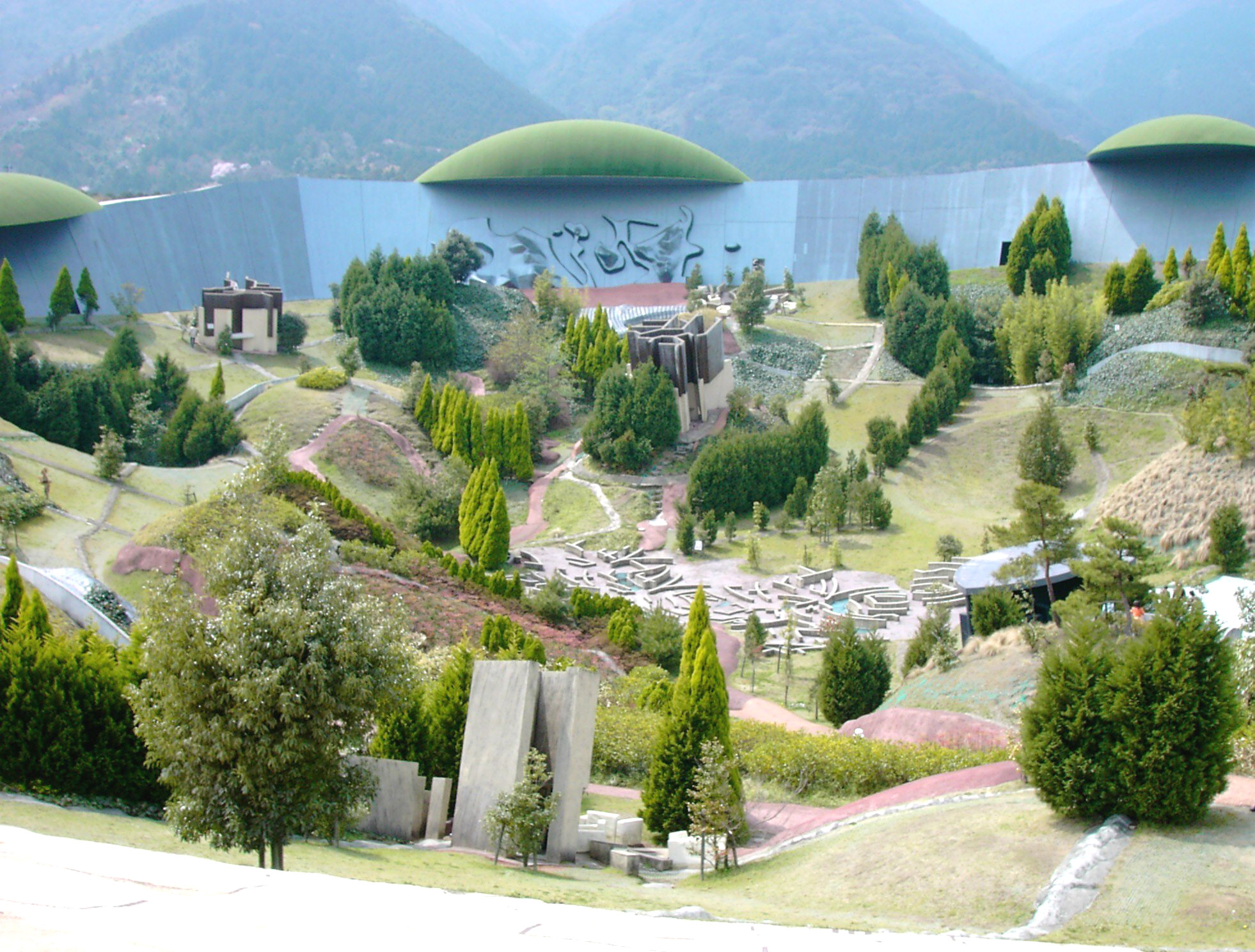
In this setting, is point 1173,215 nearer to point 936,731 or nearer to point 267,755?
point 936,731

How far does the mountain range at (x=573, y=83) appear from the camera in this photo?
105812 mm

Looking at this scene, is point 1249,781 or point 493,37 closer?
point 1249,781

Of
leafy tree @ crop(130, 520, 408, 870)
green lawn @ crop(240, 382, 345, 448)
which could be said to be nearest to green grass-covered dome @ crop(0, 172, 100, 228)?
green lawn @ crop(240, 382, 345, 448)

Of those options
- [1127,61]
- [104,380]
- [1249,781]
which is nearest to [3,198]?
[104,380]

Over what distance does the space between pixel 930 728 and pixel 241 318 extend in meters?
31.1

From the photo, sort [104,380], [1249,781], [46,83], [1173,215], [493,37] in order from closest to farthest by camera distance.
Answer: [1249,781]
[104,380]
[1173,215]
[46,83]
[493,37]

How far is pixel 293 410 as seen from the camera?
36.1 metres

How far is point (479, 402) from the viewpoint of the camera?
3750 centimetres

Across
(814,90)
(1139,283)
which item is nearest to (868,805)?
(1139,283)

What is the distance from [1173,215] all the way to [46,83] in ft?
333

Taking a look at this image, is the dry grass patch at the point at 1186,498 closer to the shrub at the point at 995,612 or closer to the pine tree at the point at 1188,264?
the shrub at the point at 995,612

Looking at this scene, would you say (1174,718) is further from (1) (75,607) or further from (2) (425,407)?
(2) (425,407)

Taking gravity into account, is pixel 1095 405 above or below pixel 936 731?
above

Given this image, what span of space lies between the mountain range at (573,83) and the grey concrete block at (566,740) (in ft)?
308
